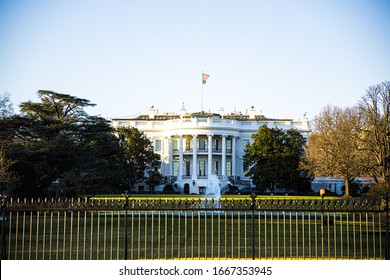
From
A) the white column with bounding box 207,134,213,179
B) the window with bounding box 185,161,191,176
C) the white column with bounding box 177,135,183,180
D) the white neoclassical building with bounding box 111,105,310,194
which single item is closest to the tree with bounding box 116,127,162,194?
the white column with bounding box 177,135,183,180

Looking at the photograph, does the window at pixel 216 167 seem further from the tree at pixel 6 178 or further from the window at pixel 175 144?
the tree at pixel 6 178

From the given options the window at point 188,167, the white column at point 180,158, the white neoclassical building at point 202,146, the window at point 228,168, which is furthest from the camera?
the window at point 188,167

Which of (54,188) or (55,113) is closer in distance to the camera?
(54,188)

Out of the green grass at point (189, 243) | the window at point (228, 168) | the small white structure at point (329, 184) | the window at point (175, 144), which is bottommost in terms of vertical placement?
the green grass at point (189, 243)

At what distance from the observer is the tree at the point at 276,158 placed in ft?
192

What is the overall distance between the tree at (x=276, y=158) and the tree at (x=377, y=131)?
18.9 m

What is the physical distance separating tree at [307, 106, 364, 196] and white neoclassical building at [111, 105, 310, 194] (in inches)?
706

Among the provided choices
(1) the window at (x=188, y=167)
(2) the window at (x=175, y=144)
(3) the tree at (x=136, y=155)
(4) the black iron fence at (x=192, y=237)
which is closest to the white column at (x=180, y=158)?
(1) the window at (x=188, y=167)

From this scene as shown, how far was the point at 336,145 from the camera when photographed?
47062 mm

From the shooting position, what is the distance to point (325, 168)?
48.4 meters

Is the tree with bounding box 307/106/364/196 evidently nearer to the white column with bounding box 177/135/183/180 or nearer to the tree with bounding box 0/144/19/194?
the white column with bounding box 177/135/183/180

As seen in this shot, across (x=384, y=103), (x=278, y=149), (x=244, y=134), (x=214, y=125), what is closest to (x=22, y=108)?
(x=384, y=103)
